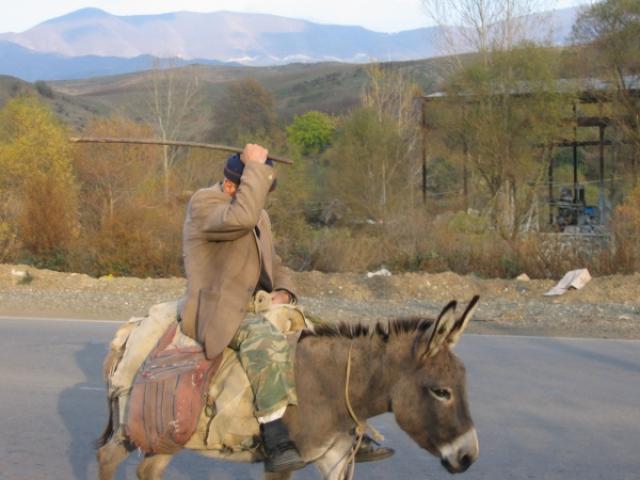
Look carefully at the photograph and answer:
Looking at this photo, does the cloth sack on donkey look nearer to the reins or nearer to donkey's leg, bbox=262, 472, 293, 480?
donkey's leg, bbox=262, 472, 293, 480

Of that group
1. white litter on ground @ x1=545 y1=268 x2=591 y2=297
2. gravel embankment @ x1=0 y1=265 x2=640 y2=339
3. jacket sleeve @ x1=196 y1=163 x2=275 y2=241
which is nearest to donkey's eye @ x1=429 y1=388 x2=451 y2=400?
jacket sleeve @ x1=196 y1=163 x2=275 y2=241

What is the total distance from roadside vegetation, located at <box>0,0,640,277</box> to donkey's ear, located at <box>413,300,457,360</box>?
1520cm

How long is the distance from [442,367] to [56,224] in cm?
1896

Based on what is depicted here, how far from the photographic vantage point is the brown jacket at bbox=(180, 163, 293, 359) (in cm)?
467

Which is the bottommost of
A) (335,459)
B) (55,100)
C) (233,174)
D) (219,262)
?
(55,100)

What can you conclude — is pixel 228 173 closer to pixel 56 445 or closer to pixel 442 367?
pixel 442 367

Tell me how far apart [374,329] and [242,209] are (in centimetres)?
87

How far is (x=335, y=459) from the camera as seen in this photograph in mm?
4727

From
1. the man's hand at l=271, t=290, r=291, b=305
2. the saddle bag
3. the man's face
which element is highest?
the man's face

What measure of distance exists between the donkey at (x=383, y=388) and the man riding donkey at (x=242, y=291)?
12cm

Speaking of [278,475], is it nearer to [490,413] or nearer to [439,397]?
[439,397]

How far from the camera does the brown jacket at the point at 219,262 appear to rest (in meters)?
4.67

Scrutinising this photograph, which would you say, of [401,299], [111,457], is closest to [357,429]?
[111,457]

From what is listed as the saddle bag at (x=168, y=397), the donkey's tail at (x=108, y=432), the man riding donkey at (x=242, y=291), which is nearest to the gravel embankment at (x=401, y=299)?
the donkey's tail at (x=108, y=432)
